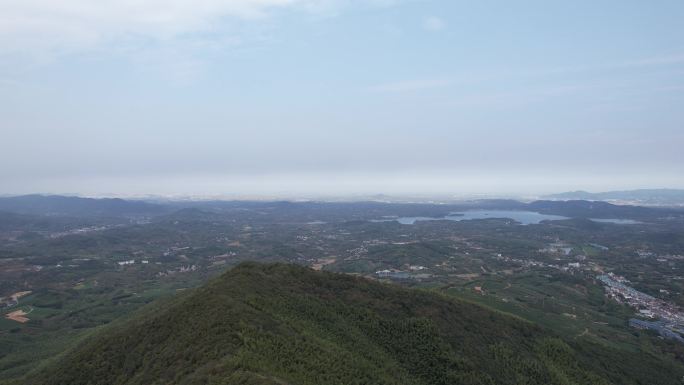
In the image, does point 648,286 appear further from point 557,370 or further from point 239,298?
point 239,298

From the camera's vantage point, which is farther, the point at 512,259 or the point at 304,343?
the point at 512,259

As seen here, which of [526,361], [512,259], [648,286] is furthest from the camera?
[512,259]

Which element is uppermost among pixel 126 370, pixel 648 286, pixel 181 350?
pixel 181 350

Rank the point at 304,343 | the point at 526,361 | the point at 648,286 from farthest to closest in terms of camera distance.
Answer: the point at 648,286, the point at 526,361, the point at 304,343

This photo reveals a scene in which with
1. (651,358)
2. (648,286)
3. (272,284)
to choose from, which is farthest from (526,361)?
(648,286)

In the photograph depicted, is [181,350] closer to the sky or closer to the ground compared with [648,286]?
closer to the sky

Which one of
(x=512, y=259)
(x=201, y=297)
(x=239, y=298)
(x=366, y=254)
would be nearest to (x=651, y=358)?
(x=239, y=298)
